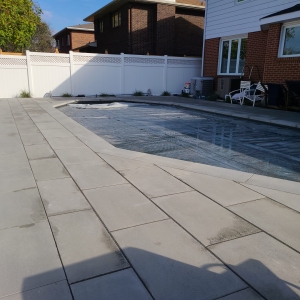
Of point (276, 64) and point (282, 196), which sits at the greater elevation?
point (276, 64)

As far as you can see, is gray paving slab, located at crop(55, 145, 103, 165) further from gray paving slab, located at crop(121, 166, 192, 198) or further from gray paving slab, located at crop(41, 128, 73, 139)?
gray paving slab, located at crop(41, 128, 73, 139)

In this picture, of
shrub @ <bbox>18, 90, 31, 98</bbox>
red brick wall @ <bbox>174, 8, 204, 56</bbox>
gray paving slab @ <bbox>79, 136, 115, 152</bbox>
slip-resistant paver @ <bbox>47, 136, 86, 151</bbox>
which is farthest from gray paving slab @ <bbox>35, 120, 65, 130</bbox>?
red brick wall @ <bbox>174, 8, 204, 56</bbox>

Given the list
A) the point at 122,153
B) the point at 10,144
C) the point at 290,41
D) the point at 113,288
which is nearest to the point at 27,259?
the point at 113,288

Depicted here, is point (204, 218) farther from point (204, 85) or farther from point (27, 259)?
point (204, 85)

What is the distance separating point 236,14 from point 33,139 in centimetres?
1103

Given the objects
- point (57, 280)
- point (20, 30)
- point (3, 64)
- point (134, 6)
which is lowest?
point (57, 280)

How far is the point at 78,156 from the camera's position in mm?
4359

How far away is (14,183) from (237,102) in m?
10.3

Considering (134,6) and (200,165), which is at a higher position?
(134,6)

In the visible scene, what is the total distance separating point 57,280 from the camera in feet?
5.80

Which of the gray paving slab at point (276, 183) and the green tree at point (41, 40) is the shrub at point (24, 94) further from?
the green tree at point (41, 40)

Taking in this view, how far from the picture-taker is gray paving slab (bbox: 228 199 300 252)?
2.29 meters

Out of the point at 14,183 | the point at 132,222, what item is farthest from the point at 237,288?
the point at 14,183

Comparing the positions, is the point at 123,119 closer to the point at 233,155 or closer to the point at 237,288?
the point at 233,155
